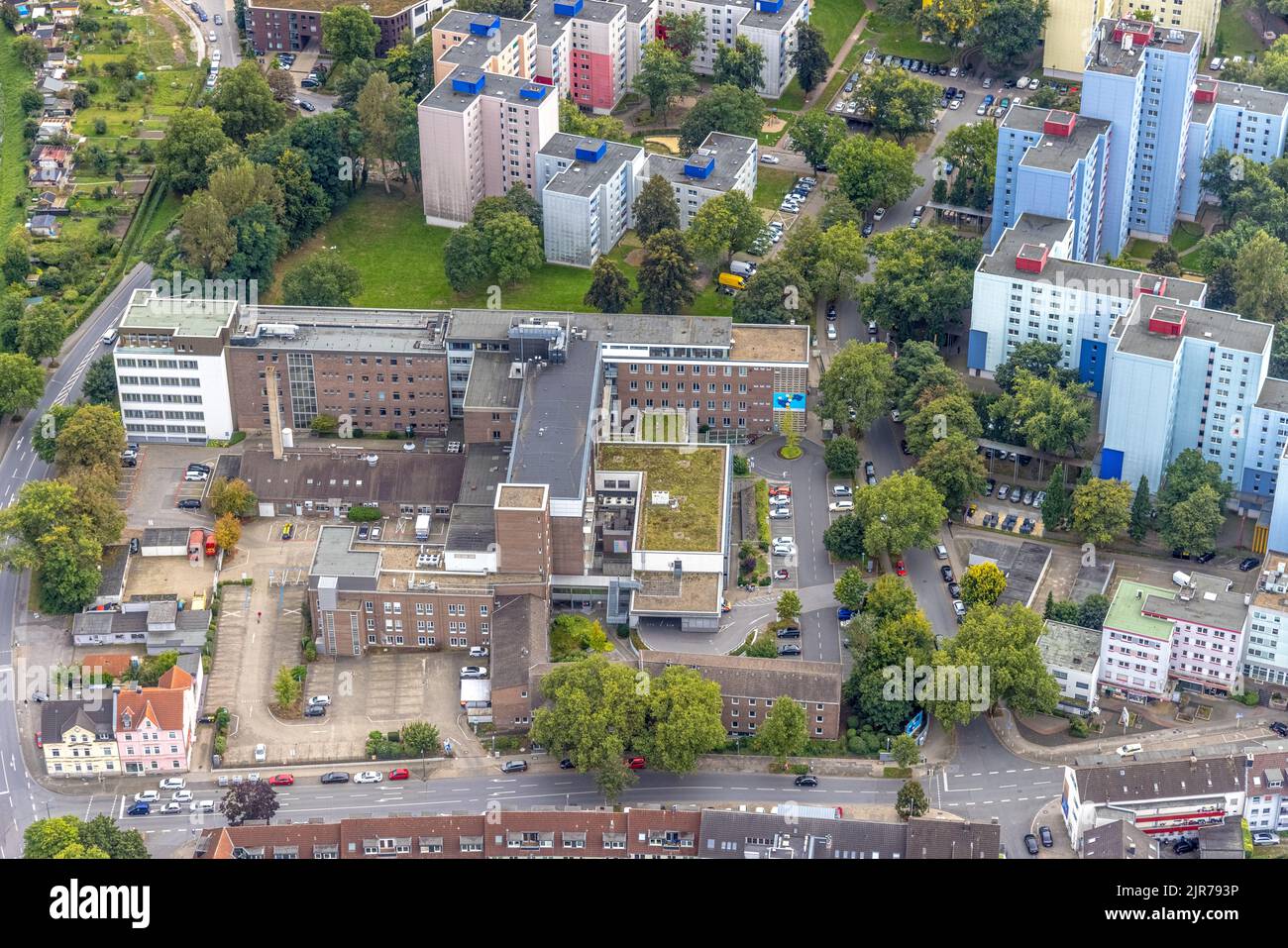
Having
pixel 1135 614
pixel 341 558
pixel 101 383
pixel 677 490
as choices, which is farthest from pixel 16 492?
pixel 1135 614

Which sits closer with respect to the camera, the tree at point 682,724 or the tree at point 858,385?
the tree at point 682,724

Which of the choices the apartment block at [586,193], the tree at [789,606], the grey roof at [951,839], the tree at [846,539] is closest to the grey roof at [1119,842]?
the grey roof at [951,839]

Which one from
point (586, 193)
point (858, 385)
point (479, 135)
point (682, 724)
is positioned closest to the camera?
point (682, 724)

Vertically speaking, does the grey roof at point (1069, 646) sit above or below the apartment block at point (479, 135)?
below

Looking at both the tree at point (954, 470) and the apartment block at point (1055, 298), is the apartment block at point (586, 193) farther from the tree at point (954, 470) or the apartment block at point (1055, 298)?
the tree at point (954, 470)

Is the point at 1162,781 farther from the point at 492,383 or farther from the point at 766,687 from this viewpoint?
the point at 492,383

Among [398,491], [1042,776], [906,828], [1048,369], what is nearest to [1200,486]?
[1048,369]

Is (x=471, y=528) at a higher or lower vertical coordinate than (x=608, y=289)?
lower
